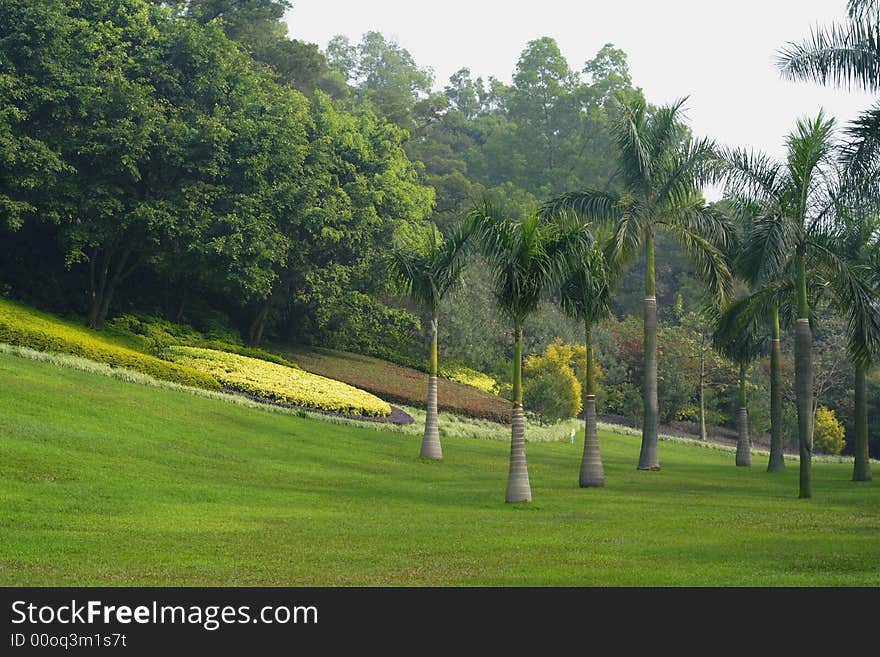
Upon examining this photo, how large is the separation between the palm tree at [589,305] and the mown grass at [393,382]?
17.4 m

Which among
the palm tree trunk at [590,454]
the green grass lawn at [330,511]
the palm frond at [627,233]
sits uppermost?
the palm frond at [627,233]

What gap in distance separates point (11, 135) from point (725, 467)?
28488 millimetres

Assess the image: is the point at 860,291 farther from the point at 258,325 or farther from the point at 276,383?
the point at 258,325

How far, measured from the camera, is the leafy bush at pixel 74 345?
31.1 meters

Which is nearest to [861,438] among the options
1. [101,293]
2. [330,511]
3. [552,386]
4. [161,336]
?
[552,386]

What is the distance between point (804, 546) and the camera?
14750 mm

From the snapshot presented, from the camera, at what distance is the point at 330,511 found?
60.6 ft

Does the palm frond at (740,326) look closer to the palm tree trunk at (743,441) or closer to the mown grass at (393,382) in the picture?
the palm tree trunk at (743,441)

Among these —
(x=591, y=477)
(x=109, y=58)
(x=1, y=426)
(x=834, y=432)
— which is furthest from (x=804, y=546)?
(x=834, y=432)

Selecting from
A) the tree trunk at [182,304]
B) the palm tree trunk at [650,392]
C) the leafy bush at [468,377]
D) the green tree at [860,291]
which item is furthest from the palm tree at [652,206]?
the leafy bush at [468,377]

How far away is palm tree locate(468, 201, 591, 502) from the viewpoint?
822 inches

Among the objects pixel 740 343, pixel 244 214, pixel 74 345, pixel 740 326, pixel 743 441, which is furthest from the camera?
pixel 244 214

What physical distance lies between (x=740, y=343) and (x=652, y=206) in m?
8.84

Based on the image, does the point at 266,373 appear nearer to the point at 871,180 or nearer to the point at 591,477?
the point at 591,477
